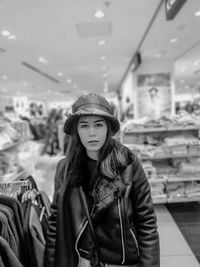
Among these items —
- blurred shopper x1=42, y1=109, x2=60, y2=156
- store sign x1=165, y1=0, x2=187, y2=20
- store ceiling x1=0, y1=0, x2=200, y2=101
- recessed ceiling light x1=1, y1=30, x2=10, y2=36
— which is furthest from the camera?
blurred shopper x1=42, y1=109, x2=60, y2=156

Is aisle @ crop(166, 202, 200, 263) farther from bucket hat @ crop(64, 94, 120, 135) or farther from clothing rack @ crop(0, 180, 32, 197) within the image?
bucket hat @ crop(64, 94, 120, 135)

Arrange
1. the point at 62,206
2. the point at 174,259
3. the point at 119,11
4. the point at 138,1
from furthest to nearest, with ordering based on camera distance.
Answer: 1. the point at 119,11
2. the point at 138,1
3. the point at 174,259
4. the point at 62,206

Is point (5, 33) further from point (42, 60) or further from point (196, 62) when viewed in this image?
point (196, 62)

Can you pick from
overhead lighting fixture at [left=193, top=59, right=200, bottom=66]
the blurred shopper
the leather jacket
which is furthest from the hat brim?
overhead lighting fixture at [left=193, top=59, right=200, bottom=66]

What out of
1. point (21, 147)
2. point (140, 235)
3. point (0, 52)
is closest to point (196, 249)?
point (140, 235)

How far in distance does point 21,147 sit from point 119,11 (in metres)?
2.84

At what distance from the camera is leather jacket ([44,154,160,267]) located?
3.50ft

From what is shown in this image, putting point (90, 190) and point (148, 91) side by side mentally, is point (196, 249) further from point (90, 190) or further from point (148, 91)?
point (148, 91)

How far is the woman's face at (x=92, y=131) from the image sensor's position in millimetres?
1093

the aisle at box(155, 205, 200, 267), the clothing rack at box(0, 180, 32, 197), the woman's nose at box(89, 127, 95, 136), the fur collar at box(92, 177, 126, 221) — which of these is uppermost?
the woman's nose at box(89, 127, 95, 136)

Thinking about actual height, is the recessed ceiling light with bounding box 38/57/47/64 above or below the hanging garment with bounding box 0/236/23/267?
above

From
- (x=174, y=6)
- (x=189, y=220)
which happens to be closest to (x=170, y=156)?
(x=189, y=220)

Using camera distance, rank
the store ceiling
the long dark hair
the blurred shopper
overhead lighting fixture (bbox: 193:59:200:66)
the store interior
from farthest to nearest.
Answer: overhead lighting fixture (bbox: 193:59:200:66) < the blurred shopper < the store ceiling < the store interior < the long dark hair

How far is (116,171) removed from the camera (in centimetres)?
112
